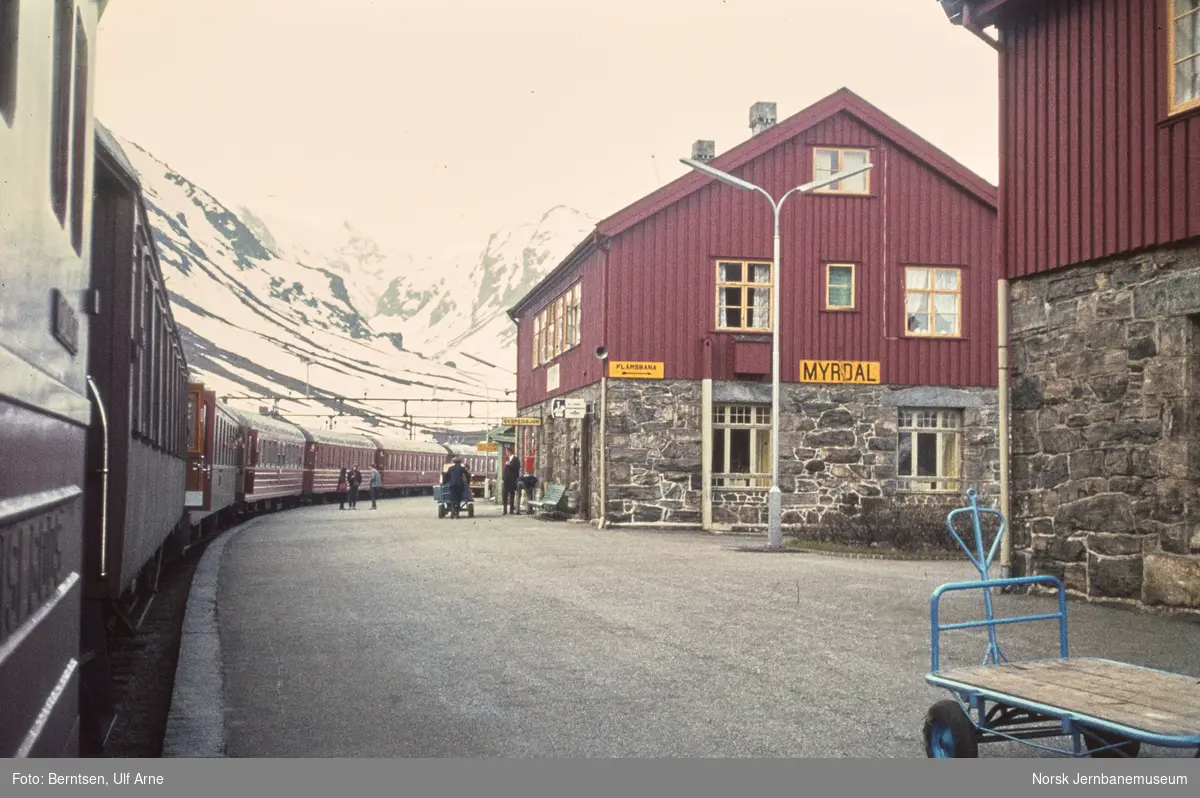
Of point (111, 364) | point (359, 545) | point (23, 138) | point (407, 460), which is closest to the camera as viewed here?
point (23, 138)

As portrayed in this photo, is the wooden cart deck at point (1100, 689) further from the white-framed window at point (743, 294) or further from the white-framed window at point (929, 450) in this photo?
the white-framed window at point (929, 450)

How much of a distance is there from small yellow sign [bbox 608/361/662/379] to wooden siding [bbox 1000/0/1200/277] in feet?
46.7

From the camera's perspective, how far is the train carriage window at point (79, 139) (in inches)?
152

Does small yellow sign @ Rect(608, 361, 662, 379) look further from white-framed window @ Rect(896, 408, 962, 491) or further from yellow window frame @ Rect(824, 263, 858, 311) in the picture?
white-framed window @ Rect(896, 408, 962, 491)

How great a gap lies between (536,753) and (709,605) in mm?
6512

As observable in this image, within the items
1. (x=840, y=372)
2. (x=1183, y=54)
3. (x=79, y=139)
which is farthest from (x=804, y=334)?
(x=79, y=139)

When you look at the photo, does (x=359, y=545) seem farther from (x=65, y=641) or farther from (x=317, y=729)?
(x=65, y=641)

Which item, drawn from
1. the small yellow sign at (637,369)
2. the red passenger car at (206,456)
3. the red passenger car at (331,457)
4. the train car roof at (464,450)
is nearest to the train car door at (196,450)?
the red passenger car at (206,456)

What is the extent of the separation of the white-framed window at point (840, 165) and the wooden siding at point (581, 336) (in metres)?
5.00

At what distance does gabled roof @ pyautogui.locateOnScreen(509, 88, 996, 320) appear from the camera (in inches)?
1112

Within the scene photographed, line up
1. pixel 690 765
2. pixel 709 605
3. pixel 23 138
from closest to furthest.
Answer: pixel 23 138 < pixel 690 765 < pixel 709 605

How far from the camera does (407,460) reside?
62969 mm

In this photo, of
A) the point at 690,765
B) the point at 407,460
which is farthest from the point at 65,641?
the point at 407,460

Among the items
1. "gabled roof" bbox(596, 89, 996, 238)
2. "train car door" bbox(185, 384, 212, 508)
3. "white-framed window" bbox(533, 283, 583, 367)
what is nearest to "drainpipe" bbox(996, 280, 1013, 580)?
"train car door" bbox(185, 384, 212, 508)
